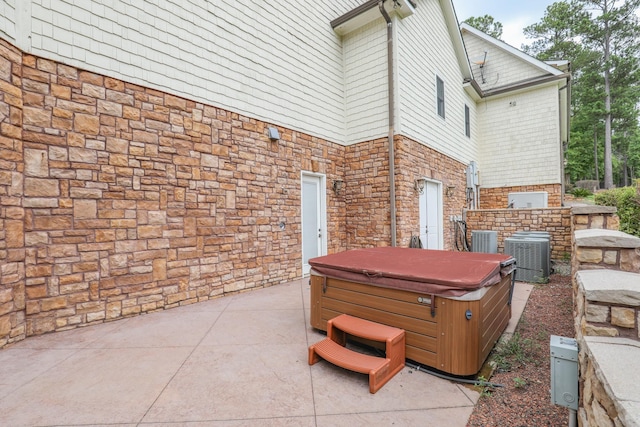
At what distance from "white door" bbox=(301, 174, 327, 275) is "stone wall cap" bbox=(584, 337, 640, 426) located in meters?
4.96

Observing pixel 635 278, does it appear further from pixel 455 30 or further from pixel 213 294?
pixel 455 30

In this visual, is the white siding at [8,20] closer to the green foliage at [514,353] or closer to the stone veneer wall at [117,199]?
the stone veneer wall at [117,199]

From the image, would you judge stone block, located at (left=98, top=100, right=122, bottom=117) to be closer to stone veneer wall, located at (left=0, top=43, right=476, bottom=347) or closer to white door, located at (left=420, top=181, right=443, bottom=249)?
stone veneer wall, located at (left=0, top=43, right=476, bottom=347)

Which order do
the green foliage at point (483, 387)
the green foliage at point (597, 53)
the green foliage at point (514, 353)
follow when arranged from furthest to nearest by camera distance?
1. the green foliage at point (597, 53)
2. the green foliage at point (514, 353)
3. the green foliage at point (483, 387)

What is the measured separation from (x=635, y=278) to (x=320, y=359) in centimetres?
230

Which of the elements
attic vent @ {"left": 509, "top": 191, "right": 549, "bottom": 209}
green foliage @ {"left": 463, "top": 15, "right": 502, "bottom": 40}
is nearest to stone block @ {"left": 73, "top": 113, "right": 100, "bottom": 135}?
attic vent @ {"left": 509, "top": 191, "right": 549, "bottom": 209}

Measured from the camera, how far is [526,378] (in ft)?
7.57

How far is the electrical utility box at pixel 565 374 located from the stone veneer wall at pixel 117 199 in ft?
14.0

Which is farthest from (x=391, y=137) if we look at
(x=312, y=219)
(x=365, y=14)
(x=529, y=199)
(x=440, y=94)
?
(x=529, y=199)

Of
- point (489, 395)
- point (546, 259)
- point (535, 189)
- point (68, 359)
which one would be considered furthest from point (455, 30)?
point (68, 359)

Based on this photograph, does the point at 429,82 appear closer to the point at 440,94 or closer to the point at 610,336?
the point at 440,94

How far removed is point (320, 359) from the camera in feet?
8.72

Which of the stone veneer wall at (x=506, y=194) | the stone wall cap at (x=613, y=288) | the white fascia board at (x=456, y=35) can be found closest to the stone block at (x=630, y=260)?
the stone wall cap at (x=613, y=288)

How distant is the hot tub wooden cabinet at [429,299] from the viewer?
2.26 meters
